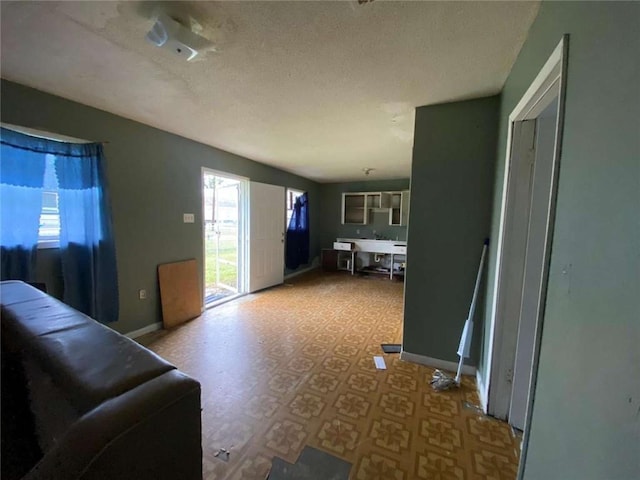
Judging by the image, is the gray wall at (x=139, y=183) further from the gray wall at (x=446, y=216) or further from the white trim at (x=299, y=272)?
the gray wall at (x=446, y=216)

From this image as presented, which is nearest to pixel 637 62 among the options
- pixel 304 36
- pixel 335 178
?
pixel 304 36

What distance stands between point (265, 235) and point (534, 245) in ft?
12.5

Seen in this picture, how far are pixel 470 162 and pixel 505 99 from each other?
1.50 feet

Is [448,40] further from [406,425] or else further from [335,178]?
[335,178]

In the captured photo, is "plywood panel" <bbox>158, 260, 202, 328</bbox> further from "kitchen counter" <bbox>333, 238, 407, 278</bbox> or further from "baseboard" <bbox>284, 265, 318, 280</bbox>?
"kitchen counter" <bbox>333, 238, 407, 278</bbox>

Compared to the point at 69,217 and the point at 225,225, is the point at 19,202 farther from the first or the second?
the point at 225,225

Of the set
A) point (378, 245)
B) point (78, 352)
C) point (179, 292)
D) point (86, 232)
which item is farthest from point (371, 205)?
point (78, 352)

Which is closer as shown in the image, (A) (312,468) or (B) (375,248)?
(A) (312,468)

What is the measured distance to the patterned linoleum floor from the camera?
1397mm

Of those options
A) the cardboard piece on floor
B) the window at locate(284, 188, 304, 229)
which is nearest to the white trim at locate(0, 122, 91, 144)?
the cardboard piece on floor

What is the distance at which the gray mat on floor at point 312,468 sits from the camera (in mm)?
1297

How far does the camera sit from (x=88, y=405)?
621 mm

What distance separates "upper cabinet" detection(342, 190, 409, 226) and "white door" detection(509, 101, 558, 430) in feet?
13.7

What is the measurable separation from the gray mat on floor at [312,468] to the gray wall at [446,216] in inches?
49.8
